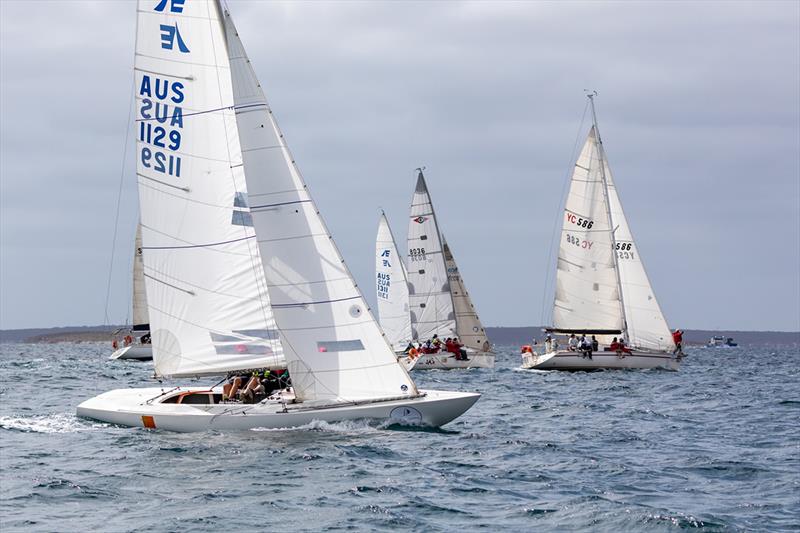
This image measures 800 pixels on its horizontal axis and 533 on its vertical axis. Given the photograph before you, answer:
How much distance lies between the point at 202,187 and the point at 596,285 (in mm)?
33935

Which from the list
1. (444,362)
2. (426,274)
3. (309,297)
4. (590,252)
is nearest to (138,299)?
(426,274)

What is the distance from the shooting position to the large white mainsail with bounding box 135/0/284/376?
2456 cm

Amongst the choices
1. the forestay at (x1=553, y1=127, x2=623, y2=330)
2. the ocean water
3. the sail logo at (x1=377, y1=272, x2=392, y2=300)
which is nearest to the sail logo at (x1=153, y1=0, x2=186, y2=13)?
the ocean water

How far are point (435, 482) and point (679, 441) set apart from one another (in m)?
7.93

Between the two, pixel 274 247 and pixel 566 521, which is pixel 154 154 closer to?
pixel 274 247

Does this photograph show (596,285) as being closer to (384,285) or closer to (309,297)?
(384,285)

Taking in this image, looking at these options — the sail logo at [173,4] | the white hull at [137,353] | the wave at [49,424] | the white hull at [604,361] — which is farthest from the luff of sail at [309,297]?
the white hull at [137,353]

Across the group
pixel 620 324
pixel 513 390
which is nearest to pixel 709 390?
pixel 513 390

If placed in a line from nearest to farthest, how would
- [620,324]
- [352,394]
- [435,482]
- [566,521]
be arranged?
[566,521] < [435,482] < [352,394] < [620,324]

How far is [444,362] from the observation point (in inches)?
2334

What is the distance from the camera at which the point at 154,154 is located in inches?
981

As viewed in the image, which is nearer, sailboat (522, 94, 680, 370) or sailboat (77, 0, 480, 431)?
sailboat (77, 0, 480, 431)

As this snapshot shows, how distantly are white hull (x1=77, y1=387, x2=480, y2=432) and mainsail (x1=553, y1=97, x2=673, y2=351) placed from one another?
104 ft

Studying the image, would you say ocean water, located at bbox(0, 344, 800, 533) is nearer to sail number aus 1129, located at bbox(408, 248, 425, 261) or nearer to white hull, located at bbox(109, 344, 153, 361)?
sail number aus 1129, located at bbox(408, 248, 425, 261)
